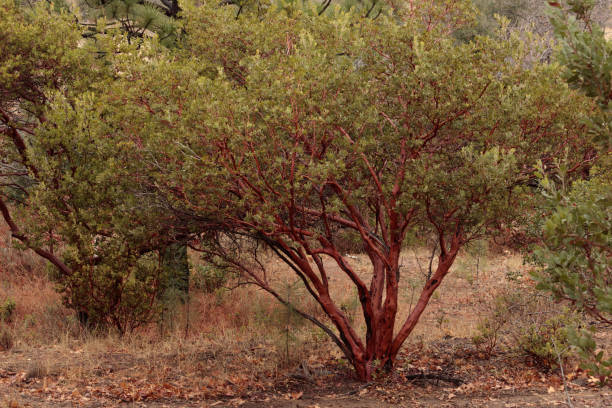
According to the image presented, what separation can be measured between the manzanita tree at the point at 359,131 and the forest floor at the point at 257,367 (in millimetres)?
844

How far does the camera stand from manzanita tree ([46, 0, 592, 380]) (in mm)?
5805

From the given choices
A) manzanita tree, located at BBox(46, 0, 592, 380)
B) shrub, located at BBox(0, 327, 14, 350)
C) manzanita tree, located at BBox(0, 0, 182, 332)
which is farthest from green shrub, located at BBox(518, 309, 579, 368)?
shrub, located at BBox(0, 327, 14, 350)

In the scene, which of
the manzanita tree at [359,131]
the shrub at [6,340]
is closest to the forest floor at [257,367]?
the shrub at [6,340]

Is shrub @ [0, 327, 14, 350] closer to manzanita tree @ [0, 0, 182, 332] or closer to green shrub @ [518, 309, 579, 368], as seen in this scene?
manzanita tree @ [0, 0, 182, 332]

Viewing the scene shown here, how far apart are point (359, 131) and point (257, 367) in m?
3.66

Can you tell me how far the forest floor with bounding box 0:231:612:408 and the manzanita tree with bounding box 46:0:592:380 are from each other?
2.77 feet

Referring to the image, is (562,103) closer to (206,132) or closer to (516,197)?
(516,197)

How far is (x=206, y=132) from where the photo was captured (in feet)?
19.2

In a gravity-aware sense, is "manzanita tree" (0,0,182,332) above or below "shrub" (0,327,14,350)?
above

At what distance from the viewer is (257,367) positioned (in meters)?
8.15

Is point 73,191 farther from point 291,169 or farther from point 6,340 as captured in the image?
point 291,169

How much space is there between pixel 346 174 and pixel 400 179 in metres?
0.76

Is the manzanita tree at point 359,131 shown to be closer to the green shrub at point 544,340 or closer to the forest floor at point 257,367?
the forest floor at point 257,367

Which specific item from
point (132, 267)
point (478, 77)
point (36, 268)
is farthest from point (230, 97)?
point (36, 268)
